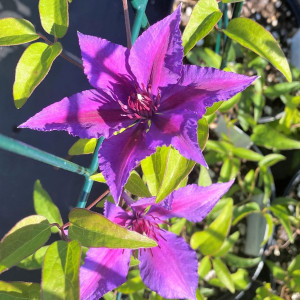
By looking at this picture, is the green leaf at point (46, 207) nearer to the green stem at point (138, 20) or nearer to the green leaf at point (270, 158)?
the green stem at point (138, 20)

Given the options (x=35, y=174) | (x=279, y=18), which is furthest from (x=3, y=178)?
(x=279, y=18)

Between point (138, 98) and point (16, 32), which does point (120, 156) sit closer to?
point (138, 98)

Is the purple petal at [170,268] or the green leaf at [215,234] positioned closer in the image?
the purple petal at [170,268]

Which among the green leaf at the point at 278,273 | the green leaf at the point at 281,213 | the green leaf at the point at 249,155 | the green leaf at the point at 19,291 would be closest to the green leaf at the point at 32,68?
the green leaf at the point at 19,291

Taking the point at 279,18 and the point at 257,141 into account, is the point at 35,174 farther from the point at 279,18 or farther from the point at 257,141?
the point at 279,18

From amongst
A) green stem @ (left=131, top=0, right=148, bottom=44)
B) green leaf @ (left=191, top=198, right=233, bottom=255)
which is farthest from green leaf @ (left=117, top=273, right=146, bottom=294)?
green stem @ (left=131, top=0, right=148, bottom=44)

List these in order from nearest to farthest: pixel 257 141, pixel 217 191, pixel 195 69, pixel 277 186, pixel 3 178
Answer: pixel 195 69
pixel 217 191
pixel 257 141
pixel 3 178
pixel 277 186

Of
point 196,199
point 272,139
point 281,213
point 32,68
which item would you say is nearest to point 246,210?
point 281,213
